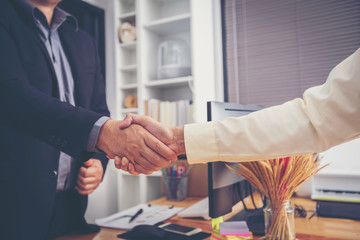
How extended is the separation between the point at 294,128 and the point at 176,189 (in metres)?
1.09

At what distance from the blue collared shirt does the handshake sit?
341mm

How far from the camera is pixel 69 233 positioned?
1165mm

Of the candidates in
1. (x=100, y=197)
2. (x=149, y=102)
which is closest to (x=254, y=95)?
(x=149, y=102)

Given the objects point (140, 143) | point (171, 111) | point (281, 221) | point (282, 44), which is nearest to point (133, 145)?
point (140, 143)

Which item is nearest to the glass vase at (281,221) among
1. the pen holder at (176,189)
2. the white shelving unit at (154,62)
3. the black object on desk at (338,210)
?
the black object on desk at (338,210)

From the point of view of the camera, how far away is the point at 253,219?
1158mm

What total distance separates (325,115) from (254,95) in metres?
1.89

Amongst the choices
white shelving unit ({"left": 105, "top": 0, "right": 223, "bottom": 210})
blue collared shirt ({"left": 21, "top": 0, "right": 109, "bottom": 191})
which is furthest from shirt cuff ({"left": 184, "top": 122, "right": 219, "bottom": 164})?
white shelving unit ({"left": 105, "top": 0, "right": 223, "bottom": 210})

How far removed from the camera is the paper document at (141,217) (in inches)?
48.2

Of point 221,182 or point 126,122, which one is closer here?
point 221,182

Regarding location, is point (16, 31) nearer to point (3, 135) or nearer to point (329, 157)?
point (3, 135)

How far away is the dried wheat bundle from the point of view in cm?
83

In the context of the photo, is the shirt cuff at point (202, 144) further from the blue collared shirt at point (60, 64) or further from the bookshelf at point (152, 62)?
the bookshelf at point (152, 62)

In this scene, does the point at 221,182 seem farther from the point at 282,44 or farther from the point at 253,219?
the point at 282,44
